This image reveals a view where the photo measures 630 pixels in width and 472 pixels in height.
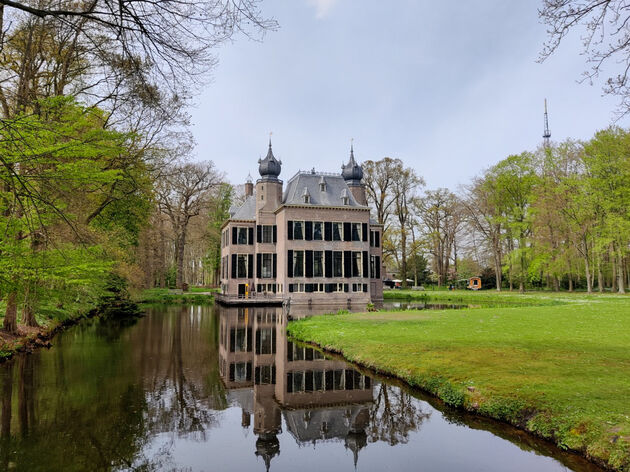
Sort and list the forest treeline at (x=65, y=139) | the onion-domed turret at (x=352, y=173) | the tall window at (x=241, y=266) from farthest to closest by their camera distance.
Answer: the onion-domed turret at (x=352, y=173), the tall window at (x=241, y=266), the forest treeline at (x=65, y=139)

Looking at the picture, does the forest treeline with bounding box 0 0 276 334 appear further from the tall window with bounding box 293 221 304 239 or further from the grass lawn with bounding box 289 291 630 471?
the tall window with bounding box 293 221 304 239

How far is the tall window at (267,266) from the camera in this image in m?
36.8

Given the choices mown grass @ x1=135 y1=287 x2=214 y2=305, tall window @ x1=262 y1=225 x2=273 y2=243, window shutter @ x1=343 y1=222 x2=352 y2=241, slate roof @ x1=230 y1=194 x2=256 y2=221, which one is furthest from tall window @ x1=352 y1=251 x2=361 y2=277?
mown grass @ x1=135 y1=287 x2=214 y2=305

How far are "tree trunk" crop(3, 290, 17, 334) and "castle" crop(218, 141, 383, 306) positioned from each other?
1957 centimetres

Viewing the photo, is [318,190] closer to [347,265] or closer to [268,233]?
[268,233]

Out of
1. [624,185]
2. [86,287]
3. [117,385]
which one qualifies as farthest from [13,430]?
[624,185]

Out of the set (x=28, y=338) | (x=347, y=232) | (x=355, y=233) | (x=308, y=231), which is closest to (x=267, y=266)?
(x=308, y=231)

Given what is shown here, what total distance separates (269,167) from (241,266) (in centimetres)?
926

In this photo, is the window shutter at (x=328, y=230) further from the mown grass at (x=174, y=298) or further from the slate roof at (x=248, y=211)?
the mown grass at (x=174, y=298)

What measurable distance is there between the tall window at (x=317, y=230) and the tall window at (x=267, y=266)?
4.82 m

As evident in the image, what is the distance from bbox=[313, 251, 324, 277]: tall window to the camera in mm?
34656

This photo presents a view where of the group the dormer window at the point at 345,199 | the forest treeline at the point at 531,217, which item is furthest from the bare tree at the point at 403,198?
the dormer window at the point at 345,199

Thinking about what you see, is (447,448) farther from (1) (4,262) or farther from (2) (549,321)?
(2) (549,321)

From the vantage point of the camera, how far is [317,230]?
35.1m
